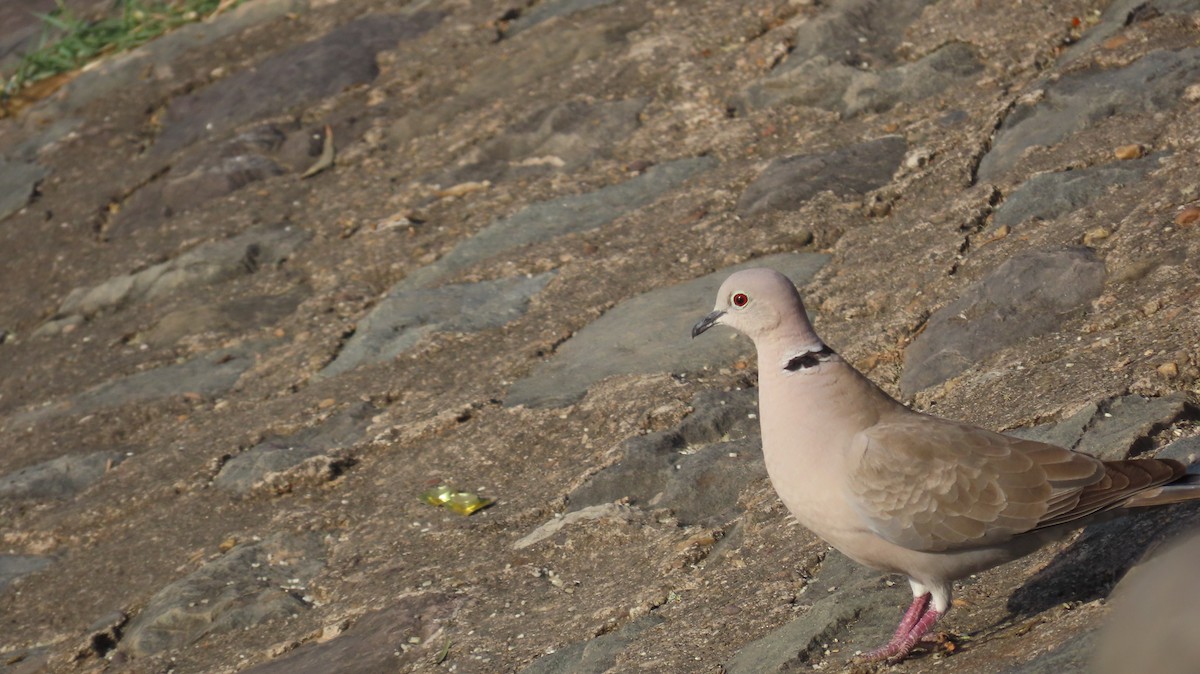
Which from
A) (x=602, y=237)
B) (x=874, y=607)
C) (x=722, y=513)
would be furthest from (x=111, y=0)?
(x=874, y=607)

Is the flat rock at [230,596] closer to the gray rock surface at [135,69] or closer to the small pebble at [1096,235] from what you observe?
the small pebble at [1096,235]

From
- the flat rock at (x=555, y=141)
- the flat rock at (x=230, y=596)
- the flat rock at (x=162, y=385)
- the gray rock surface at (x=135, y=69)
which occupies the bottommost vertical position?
the flat rock at (x=230, y=596)

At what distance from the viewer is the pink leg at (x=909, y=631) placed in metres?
3.51

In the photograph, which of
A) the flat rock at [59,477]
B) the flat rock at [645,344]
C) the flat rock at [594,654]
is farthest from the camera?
the flat rock at [59,477]

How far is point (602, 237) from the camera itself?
6.58m

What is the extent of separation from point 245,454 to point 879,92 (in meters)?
3.29

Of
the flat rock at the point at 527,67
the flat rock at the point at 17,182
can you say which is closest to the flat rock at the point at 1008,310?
the flat rock at the point at 527,67

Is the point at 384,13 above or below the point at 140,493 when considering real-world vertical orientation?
above

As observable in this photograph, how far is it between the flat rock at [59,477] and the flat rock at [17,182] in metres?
2.99

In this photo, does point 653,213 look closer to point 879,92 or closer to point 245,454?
point 879,92

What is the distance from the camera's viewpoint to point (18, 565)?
5703mm

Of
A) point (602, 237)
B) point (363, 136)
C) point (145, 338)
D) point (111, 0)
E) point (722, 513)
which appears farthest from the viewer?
point (111, 0)

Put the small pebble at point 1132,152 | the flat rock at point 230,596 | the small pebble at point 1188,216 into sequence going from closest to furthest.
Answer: the small pebble at point 1188,216 < the flat rock at point 230,596 < the small pebble at point 1132,152

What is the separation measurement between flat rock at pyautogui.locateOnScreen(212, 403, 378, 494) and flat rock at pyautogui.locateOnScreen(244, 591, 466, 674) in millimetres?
1108
